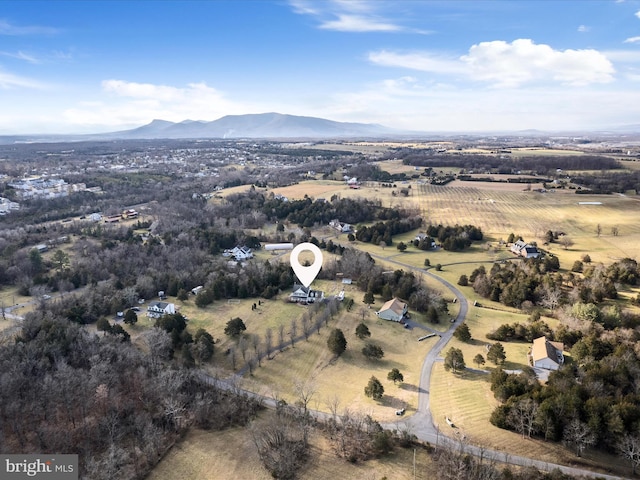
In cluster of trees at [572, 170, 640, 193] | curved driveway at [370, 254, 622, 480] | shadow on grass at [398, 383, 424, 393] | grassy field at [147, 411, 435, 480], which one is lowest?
grassy field at [147, 411, 435, 480]

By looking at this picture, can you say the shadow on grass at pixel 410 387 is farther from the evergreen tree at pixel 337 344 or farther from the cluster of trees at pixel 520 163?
the cluster of trees at pixel 520 163

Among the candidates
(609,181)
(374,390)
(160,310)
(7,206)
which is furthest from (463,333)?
(7,206)

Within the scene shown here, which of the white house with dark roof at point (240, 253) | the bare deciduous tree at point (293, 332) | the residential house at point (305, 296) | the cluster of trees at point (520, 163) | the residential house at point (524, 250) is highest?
the cluster of trees at point (520, 163)

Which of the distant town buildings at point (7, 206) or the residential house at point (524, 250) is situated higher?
the distant town buildings at point (7, 206)

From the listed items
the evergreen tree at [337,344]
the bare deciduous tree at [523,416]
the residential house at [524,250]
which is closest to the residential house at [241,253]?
the evergreen tree at [337,344]

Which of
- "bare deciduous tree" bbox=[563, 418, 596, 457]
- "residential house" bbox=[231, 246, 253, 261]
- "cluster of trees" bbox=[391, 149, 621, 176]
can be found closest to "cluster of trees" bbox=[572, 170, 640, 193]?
"cluster of trees" bbox=[391, 149, 621, 176]

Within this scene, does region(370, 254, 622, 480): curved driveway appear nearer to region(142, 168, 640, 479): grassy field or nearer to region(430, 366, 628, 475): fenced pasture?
region(430, 366, 628, 475): fenced pasture

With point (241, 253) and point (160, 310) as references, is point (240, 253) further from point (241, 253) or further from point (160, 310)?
point (160, 310)
